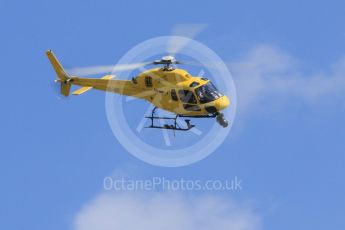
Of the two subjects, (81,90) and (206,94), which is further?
(81,90)

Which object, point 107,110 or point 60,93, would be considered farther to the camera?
point 60,93

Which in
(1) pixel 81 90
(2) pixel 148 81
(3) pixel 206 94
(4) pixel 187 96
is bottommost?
(4) pixel 187 96

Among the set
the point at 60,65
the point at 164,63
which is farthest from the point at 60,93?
the point at 164,63

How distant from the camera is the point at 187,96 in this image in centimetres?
7044

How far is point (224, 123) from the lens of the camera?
7038 cm

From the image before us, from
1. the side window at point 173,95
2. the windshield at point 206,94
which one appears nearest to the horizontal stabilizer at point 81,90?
the side window at point 173,95

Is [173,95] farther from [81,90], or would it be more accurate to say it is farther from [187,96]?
[81,90]

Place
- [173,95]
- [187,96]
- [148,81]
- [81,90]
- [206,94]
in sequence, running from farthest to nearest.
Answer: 1. [81,90]
2. [148,81]
3. [173,95]
4. [187,96]
5. [206,94]

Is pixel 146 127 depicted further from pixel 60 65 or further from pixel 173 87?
pixel 60 65

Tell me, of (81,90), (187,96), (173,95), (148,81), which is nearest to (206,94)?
(187,96)

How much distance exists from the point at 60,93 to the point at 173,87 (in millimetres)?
13856

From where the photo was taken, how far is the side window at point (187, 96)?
7019 centimetres

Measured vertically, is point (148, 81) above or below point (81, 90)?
below

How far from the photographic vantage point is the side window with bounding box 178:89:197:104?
70.2 metres
